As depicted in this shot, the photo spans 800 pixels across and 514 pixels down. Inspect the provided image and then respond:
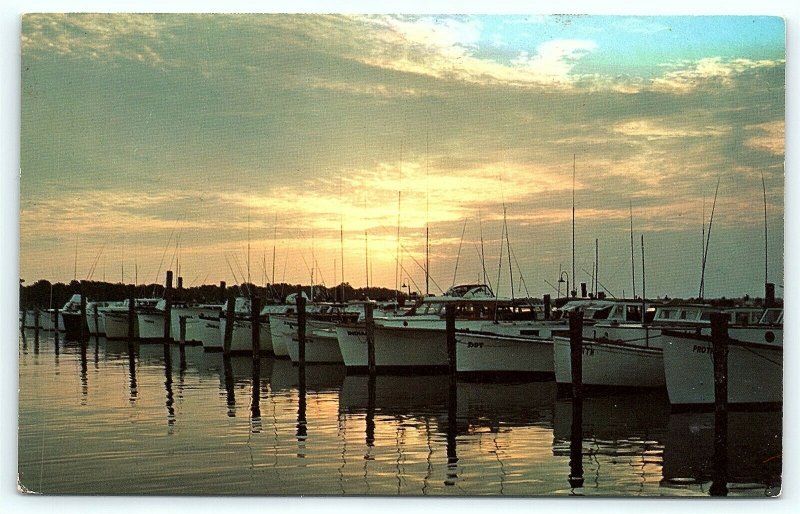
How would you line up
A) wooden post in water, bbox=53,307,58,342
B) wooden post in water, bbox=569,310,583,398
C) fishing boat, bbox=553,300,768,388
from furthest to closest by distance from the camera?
1. fishing boat, bbox=553,300,768,388
2. wooden post in water, bbox=569,310,583,398
3. wooden post in water, bbox=53,307,58,342

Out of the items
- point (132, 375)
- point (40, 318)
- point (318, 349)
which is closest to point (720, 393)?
point (40, 318)

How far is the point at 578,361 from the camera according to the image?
45.5ft

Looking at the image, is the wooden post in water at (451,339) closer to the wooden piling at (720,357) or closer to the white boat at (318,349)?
the white boat at (318,349)

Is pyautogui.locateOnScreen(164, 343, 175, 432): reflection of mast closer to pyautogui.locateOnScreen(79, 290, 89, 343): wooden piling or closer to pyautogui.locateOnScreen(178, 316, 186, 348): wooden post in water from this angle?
pyautogui.locateOnScreen(178, 316, 186, 348): wooden post in water

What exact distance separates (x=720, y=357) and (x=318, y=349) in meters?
10.6

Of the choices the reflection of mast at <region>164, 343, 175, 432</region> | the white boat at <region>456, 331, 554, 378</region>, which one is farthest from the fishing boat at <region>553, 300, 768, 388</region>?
the reflection of mast at <region>164, 343, 175, 432</region>

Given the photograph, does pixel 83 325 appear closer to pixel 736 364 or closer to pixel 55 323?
pixel 55 323

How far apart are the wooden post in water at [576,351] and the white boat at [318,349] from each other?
7456 millimetres

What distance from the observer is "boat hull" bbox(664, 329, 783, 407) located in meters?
9.05

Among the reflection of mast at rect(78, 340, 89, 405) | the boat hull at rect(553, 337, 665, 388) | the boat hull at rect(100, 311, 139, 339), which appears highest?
the boat hull at rect(100, 311, 139, 339)

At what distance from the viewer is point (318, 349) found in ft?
69.4

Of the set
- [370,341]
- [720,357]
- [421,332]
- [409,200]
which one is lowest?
[370,341]

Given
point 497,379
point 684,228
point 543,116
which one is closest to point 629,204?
point 684,228

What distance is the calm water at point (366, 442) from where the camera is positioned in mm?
8852
